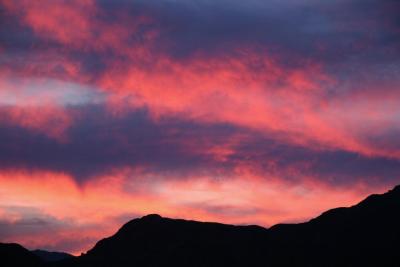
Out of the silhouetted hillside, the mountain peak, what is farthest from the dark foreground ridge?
the mountain peak

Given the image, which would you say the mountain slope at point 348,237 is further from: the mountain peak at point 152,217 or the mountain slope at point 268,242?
the mountain peak at point 152,217

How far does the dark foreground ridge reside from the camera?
150 metres

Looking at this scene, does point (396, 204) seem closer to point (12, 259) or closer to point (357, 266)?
point (357, 266)

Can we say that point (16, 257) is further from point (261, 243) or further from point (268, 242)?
point (268, 242)

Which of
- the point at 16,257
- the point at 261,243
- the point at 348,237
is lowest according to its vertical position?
the point at 348,237

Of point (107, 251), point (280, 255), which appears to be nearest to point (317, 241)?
point (280, 255)

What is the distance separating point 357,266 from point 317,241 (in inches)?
706

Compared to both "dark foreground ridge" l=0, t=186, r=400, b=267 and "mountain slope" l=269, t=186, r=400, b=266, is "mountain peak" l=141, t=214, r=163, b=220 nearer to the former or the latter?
"dark foreground ridge" l=0, t=186, r=400, b=267

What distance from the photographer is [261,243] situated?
6570 inches

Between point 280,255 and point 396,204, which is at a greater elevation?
point 396,204

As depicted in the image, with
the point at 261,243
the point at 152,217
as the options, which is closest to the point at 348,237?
the point at 261,243

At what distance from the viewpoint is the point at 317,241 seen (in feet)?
523

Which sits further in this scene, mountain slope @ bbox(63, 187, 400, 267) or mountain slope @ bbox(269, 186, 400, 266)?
mountain slope @ bbox(63, 187, 400, 267)

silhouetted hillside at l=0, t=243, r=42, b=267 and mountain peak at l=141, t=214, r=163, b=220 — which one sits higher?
mountain peak at l=141, t=214, r=163, b=220
